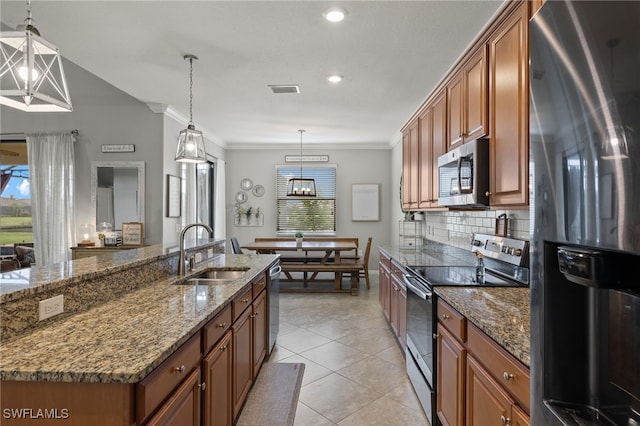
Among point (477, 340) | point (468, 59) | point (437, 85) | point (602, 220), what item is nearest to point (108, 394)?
point (602, 220)

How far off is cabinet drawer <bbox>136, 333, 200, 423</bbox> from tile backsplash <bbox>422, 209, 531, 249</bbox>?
1.75m

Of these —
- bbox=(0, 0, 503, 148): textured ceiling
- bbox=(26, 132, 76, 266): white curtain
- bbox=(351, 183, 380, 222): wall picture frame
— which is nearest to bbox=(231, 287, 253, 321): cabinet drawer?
bbox=(0, 0, 503, 148): textured ceiling

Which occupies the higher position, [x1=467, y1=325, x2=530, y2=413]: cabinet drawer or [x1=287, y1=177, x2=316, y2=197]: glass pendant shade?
[x1=287, y1=177, x2=316, y2=197]: glass pendant shade

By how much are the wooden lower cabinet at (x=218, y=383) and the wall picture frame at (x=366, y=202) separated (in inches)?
215

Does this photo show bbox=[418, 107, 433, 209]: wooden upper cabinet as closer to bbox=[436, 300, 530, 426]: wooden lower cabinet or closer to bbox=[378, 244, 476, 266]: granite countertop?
bbox=[378, 244, 476, 266]: granite countertop

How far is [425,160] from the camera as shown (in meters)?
3.80

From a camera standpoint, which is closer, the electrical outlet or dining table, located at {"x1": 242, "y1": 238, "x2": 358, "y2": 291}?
the electrical outlet

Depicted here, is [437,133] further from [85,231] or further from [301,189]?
[85,231]

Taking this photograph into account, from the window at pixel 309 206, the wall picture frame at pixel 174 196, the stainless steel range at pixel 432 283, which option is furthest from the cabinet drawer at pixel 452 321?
the window at pixel 309 206

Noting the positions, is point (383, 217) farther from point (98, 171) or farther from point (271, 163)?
point (98, 171)

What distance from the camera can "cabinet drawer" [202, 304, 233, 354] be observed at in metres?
1.63

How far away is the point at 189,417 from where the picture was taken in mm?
1441

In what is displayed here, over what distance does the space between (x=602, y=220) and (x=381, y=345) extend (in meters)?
3.23

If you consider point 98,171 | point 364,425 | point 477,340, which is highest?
point 98,171
